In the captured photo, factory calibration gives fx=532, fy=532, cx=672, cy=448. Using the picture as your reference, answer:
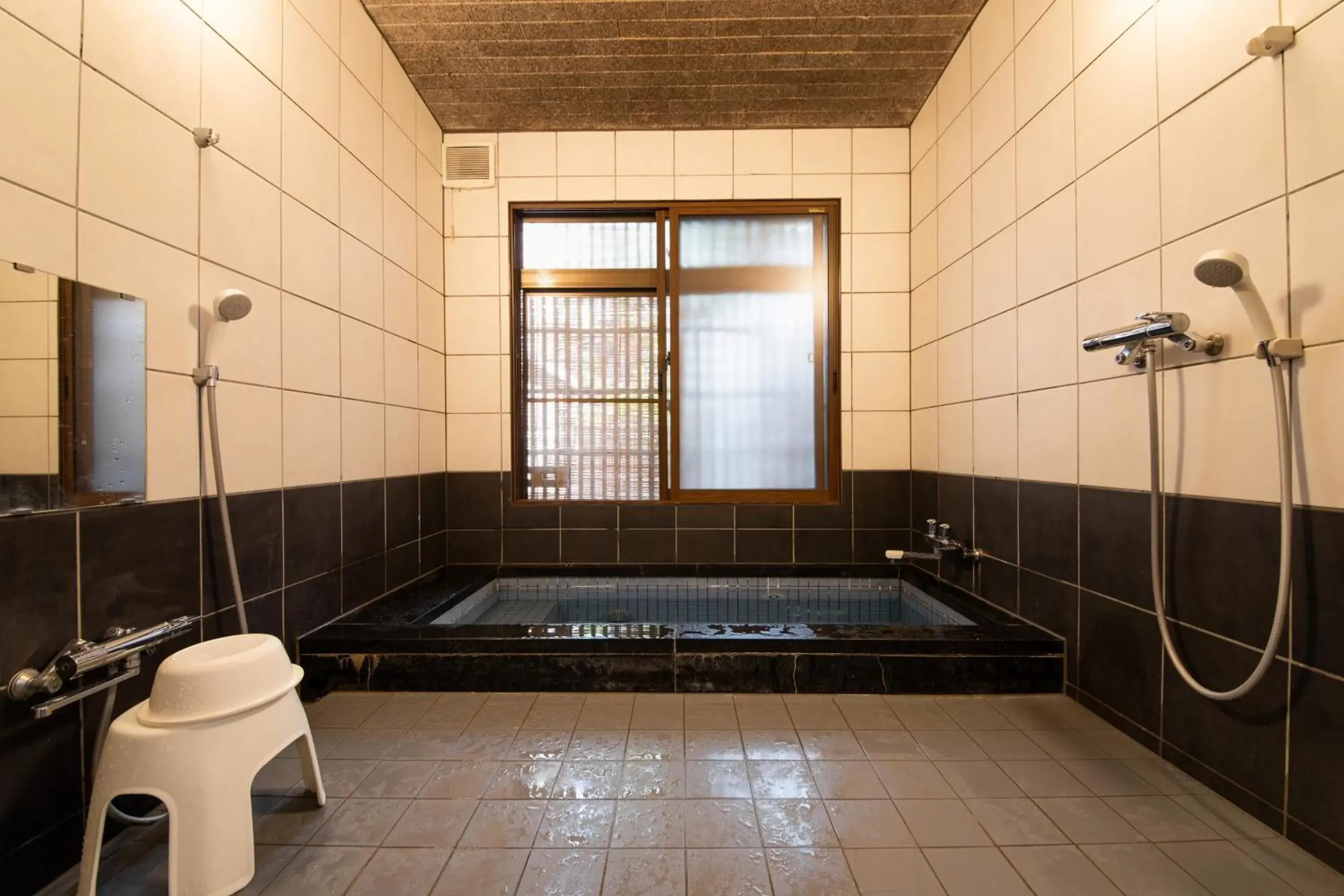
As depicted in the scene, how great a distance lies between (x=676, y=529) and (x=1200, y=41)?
2358 millimetres

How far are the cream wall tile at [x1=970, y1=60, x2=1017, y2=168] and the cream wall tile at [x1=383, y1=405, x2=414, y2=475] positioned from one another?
259 cm

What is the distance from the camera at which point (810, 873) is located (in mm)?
1020

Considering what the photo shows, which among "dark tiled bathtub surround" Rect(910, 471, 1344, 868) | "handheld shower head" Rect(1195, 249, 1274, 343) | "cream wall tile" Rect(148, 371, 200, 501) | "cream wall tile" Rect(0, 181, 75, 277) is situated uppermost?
"cream wall tile" Rect(0, 181, 75, 277)

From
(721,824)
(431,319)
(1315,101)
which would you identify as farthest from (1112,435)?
(431,319)

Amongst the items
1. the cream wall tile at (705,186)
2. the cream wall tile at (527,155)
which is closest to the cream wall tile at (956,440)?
the cream wall tile at (705,186)

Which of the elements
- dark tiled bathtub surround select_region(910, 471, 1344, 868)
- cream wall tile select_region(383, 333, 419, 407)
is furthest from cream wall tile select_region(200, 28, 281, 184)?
dark tiled bathtub surround select_region(910, 471, 1344, 868)

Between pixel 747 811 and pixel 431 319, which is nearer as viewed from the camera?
pixel 747 811

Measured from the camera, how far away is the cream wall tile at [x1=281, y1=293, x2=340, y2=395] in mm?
1632

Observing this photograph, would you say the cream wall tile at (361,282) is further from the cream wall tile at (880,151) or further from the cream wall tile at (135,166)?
the cream wall tile at (880,151)

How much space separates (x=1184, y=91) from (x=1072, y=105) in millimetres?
412

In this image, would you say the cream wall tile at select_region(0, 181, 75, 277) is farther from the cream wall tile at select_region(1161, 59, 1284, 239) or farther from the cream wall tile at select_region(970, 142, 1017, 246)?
the cream wall tile at select_region(970, 142, 1017, 246)

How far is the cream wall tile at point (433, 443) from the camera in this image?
253cm

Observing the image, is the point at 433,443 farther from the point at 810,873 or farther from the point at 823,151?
the point at 823,151

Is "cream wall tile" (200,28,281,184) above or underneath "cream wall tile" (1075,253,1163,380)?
above
